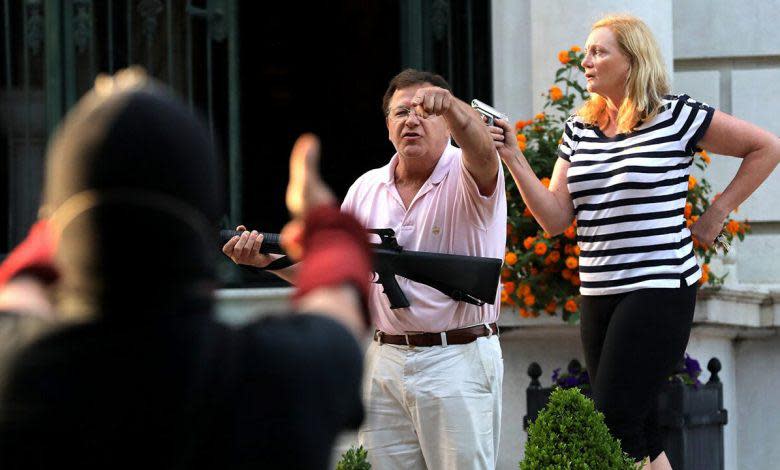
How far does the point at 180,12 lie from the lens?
7.08 metres

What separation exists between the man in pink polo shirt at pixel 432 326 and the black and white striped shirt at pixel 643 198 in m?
0.40

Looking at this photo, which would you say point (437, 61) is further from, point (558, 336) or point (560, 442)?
point (560, 442)

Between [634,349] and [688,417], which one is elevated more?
[634,349]

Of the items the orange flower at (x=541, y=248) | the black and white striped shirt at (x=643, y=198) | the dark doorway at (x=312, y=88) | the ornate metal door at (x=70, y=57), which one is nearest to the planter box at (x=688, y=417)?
the orange flower at (x=541, y=248)

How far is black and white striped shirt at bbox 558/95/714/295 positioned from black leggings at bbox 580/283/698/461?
0.16 feet

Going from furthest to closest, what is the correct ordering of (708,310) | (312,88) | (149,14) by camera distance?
Result: 1. (312,88)
2. (149,14)
3. (708,310)

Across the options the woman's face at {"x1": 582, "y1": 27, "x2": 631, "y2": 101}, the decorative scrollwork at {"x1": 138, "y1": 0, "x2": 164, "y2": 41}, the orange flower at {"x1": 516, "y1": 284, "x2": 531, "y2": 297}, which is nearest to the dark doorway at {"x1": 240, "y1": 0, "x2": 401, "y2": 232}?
the decorative scrollwork at {"x1": 138, "y1": 0, "x2": 164, "y2": 41}

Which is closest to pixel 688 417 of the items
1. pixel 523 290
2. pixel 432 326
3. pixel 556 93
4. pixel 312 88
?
pixel 523 290

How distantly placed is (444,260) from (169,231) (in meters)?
2.60

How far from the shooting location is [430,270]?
4441 mm

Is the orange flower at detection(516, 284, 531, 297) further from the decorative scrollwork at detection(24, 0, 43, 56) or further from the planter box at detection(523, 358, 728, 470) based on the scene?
the decorative scrollwork at detection(24, 0, 43, 56)

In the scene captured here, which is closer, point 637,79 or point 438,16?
point 637,79

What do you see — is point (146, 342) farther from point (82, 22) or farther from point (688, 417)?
point (82, 22)

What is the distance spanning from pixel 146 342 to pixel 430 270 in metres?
2.62
